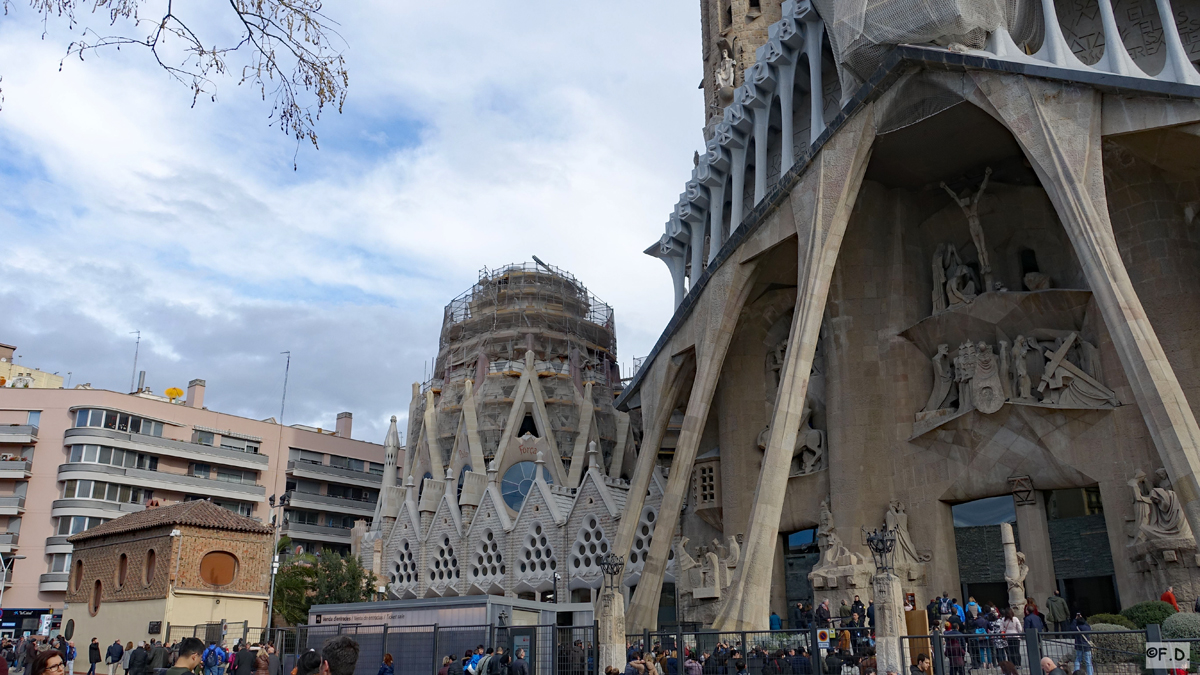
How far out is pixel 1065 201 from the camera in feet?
56.0

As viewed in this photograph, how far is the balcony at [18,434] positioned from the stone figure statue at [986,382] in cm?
3771

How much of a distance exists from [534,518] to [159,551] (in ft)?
40.9

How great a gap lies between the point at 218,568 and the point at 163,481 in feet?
69.3

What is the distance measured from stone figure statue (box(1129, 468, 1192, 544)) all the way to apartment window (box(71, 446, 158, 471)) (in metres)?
38.7

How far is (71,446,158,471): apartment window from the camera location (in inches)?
1574

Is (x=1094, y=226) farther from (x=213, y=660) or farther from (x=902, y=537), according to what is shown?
(x=213, y=660)

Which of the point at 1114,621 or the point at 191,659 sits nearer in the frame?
the point at 191,659

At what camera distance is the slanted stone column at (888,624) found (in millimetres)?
11414

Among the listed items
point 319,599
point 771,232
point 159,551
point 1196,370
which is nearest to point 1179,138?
point 1196,370

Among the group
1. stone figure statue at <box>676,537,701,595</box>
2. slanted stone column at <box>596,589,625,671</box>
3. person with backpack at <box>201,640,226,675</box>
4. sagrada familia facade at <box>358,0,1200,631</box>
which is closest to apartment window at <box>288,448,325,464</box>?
sagrada familia facade at <box>358,0,1200,631</box>

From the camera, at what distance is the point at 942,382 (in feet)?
72.4

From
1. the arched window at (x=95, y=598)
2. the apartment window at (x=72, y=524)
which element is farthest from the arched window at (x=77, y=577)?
the apartment window at (x=72, y=524)

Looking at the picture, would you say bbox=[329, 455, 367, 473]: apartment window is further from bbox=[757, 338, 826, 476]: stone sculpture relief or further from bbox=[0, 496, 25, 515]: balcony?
bbox=[757, 338, 826, 476]: stone sculpture relief

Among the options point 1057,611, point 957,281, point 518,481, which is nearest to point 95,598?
point 518,481
